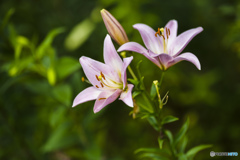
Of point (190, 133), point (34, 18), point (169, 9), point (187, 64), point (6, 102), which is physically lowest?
point (190, 133)

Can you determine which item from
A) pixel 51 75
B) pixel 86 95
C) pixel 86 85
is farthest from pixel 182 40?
pixel 86 85

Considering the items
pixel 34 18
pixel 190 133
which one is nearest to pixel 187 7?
pixel 190 133

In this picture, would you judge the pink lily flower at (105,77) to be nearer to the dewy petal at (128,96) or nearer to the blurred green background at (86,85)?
the dewy petal at (128,96)

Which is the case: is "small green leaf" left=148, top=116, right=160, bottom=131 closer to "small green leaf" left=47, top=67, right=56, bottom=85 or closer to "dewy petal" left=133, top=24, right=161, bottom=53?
"dewy petal" left=133, top=24, right=161, bottom=53

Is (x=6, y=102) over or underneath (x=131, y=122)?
over

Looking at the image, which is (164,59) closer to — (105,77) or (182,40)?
(182,40)

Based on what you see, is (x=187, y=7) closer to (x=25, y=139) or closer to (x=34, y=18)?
(x=34, y=18)

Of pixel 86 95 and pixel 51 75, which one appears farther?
pixel 51 75

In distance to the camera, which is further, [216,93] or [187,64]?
[187,64]
